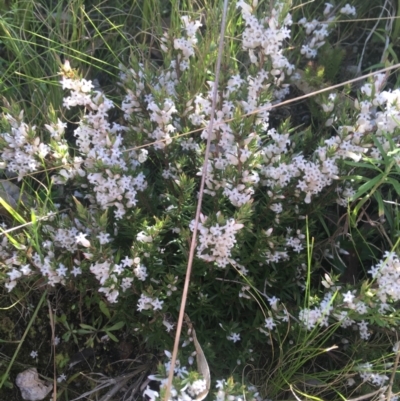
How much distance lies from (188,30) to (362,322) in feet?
4.69

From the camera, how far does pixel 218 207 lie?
2.22 metres

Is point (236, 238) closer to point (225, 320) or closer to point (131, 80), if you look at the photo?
point (225, 320)

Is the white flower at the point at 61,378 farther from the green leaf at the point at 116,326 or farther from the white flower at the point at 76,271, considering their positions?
the white flower at the point at 76,271

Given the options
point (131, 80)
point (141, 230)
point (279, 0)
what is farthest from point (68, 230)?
point (279, 0)

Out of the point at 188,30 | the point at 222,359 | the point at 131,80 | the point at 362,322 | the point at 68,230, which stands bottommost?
the point at 222,359

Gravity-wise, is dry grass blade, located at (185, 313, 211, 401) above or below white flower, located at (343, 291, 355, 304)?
below

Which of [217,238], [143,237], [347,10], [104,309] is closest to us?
[217,238]

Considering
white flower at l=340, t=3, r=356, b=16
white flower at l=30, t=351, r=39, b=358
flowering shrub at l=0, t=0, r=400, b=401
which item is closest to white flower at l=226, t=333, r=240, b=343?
flowering shrub at l=0, t=0, r=400, b=401

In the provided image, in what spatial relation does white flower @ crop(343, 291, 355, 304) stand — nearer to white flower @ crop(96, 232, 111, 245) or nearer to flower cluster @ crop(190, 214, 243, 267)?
flower cluster @ crop(190, 214, 243, 267)

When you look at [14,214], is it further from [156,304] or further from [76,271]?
[156,304]

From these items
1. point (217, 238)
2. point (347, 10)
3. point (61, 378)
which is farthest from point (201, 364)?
point (347, 10)

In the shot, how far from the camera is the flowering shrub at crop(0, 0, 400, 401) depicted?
6.79 ft

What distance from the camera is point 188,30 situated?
7.45ft

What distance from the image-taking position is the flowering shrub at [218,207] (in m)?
2.07
